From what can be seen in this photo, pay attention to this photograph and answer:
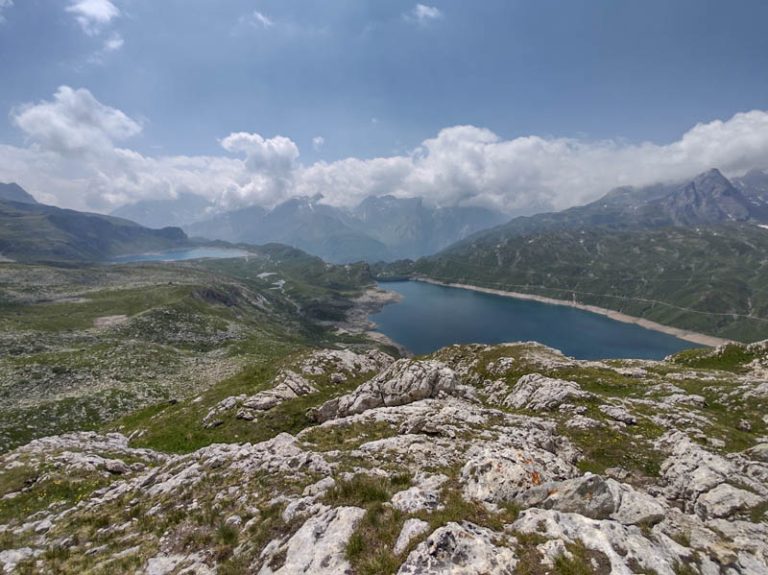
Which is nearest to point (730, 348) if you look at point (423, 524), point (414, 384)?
point (414, 384)

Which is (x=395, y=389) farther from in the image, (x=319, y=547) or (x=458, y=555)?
(x=458, y=555)

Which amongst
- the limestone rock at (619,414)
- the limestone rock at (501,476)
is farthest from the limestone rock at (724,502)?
the limestone rock at (619,414)

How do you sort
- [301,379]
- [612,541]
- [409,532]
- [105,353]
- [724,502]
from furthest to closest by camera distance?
1. [105,353]
2. [301,379]
3. [724,502]
4. [409,532]
5. [612,541]

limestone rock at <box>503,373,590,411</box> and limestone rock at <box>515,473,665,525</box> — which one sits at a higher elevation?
limestone rock at <box>515,473,665,525</box>

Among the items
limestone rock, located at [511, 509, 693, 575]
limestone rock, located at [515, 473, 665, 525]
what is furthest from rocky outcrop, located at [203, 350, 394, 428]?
limestone rock, located at [511, 509, 693, 575]

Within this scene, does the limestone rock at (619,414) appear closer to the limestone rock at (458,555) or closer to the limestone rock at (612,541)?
the limestone rock at (612,541)

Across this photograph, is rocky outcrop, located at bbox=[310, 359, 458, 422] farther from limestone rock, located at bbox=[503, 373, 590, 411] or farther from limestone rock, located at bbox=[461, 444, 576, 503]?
limestone rock, located at bbox=[461, 444, 576, 503]

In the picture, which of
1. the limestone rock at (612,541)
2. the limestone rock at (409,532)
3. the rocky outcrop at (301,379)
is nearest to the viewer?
the limestone rock at (612,541)

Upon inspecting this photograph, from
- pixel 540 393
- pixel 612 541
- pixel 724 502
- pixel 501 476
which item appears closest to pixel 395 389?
pixel 540 393

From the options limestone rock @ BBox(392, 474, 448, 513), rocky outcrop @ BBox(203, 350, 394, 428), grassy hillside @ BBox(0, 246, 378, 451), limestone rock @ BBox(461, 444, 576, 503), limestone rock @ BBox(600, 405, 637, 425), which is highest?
limestone rock @ BBox(392, 474, 448, 513)
